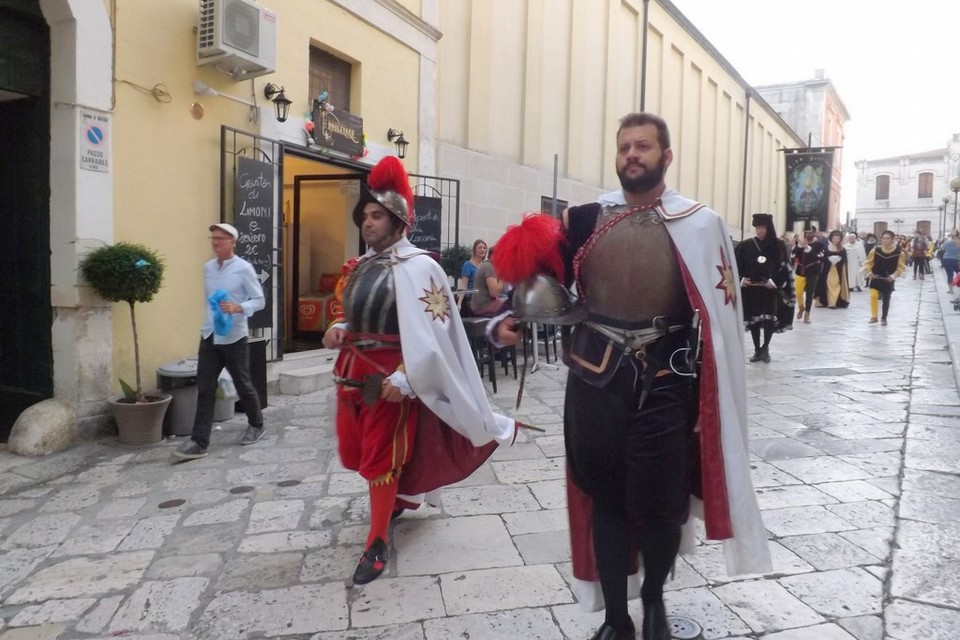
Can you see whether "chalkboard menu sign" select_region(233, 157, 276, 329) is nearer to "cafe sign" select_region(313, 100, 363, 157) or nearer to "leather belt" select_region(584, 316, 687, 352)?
"cafe sign" select_region(313, 100, 363, 157)

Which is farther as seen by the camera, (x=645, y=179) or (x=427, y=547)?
(x=427, y=547)

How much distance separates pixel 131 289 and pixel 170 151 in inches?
65.0

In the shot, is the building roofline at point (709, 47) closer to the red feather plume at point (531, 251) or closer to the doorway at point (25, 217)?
the doorway at point (25, 217)

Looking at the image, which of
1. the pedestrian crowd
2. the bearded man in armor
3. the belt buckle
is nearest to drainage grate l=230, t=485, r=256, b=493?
the pedestrian crowd

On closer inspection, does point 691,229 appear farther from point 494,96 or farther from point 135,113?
point 494,96

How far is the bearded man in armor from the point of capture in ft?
7.91

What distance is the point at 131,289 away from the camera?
5.50m

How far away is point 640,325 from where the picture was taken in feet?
8.09

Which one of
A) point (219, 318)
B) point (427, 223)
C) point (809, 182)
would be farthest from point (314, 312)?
point (809, 182)

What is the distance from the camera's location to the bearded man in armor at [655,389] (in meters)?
2.41

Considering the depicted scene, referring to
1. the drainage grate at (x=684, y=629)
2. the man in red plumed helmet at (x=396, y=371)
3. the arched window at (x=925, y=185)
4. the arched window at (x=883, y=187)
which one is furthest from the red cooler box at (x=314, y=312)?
the arched window at (x=883, y=187)

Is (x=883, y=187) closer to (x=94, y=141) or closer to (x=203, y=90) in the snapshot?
(x=203, y=90)

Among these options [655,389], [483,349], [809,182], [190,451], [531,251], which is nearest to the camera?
[655,389]

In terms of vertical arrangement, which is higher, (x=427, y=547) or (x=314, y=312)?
(x=314, y=312)
